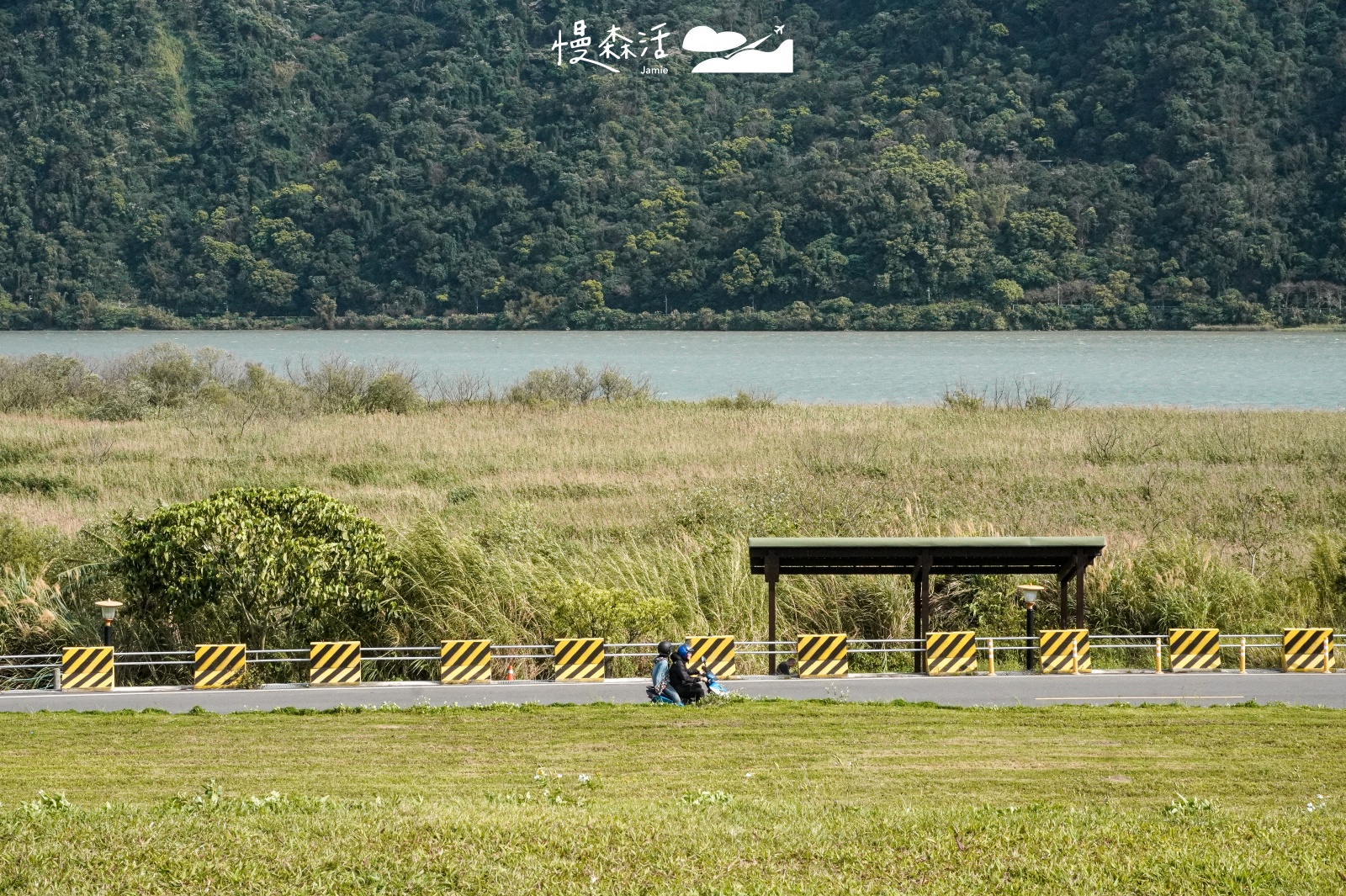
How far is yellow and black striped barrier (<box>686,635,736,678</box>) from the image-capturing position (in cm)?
1845

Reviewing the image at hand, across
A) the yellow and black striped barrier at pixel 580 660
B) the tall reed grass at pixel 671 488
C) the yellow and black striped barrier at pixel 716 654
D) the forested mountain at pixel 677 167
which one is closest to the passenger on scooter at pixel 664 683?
the yellow and black striped barrier at pixel 716 654

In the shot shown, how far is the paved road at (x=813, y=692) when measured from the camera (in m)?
17.0

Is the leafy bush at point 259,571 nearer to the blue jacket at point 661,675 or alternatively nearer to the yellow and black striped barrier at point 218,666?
the yellow and black striped barrier at point 218,666

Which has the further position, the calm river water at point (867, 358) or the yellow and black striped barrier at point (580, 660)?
the calm river water at point (867, 358)

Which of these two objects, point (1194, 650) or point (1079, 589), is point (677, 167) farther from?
point (1194, 650)

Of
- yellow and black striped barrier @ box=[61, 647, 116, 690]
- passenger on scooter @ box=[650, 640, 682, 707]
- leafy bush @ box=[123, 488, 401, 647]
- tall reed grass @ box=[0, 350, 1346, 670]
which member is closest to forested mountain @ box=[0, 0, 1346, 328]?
tall reed grass @ box=[0, 350, 1346, 670]

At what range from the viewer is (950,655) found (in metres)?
19.0

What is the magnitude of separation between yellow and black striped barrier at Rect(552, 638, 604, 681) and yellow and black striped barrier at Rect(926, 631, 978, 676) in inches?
163

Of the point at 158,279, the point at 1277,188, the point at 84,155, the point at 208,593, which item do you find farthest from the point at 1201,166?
Result: the point at 208,593

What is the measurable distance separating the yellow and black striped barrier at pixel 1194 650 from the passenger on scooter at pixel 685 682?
6700 mm

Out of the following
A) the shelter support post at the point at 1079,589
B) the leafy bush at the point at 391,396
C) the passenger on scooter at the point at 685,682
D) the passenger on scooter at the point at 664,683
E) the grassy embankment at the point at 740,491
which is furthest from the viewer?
the leafy bush at the point at 391,396

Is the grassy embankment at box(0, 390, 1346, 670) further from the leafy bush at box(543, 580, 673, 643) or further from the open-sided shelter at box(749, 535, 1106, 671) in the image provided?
the open-sided shelter at box(749, 535, 1106, 671)

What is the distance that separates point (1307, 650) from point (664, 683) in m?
8.61

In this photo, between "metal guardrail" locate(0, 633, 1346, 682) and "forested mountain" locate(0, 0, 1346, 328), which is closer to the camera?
"metal guardrail" locate(0, 633, 1346, 682)
